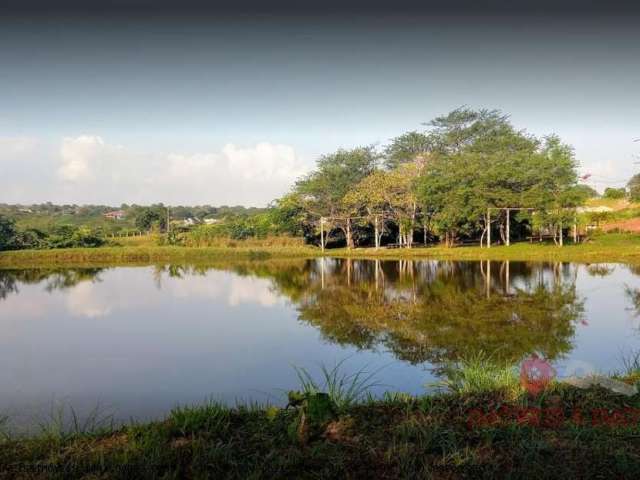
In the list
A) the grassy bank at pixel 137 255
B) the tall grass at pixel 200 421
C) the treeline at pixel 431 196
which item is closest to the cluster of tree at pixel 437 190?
the treeline at pixel 431 196

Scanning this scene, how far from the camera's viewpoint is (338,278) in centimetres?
1556

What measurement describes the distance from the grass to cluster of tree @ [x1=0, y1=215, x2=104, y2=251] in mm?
26905

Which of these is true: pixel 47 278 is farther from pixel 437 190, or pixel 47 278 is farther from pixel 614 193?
pixel 614 193

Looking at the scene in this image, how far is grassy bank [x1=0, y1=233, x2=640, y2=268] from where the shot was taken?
20453 millimetres

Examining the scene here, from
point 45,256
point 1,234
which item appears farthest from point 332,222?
point 1,234

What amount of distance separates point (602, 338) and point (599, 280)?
6944 mm

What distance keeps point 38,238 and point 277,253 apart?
45.2 ft

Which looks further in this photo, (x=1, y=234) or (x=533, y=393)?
(x=1, y=234)

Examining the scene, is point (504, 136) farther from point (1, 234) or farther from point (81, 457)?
point (81, 457)

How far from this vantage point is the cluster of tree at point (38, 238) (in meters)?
26.2

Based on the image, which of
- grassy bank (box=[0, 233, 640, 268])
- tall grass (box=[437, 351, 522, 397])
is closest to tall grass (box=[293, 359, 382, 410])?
tall grass (box=[437, 351, 522, 397])

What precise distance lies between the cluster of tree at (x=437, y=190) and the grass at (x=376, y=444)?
20.6 meters
